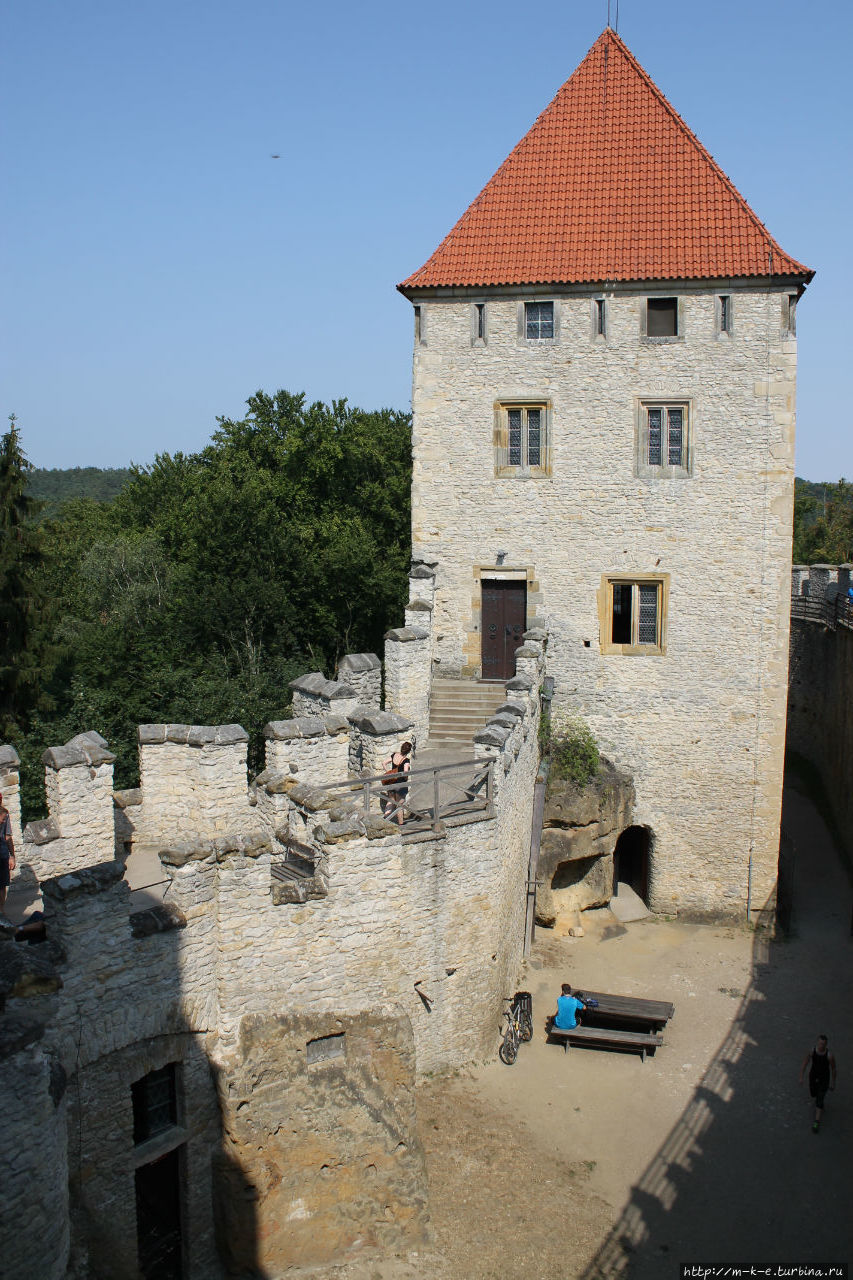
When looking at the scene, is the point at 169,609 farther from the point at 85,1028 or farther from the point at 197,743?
the point at 85,1028

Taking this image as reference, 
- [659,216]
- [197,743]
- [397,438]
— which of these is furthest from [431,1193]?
[397,438]

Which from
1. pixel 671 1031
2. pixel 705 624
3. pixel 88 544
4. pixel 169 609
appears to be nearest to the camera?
pixel 671 1031

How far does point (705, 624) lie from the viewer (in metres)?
20.4

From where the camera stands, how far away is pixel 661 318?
797 inches

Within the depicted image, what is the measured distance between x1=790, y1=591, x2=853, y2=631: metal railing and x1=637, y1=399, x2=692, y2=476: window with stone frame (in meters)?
8.71

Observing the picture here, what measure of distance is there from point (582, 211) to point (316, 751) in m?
12.8

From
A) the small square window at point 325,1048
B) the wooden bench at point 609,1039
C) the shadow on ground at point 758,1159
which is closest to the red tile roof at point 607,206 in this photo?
the shadow on ground at point 758,1159

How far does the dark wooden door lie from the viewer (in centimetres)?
2100

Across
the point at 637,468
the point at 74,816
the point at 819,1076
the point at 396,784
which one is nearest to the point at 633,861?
the point at 819,1076

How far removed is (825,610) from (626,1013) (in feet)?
55.3

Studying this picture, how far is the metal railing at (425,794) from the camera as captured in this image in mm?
13648

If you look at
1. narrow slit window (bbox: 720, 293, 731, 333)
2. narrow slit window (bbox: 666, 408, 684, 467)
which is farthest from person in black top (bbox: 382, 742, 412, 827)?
narrow slit window (bbox: 720, 293, 731, 333)

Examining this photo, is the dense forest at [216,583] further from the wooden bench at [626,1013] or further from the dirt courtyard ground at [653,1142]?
the dirt courtyard ground at [653,1142]

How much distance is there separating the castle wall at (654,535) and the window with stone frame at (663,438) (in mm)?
132
